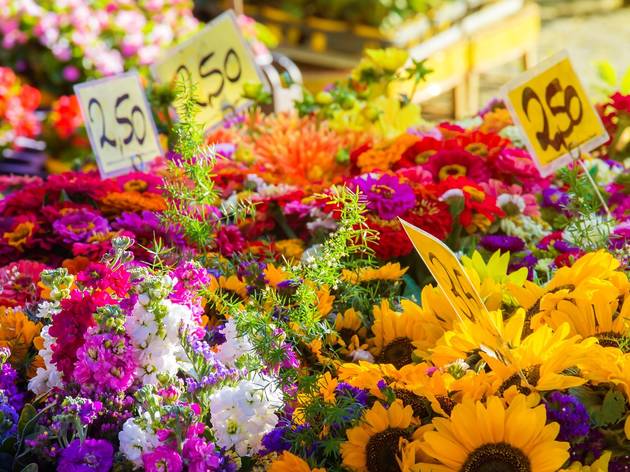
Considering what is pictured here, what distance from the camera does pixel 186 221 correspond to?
137cm

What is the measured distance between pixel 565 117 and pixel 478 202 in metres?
0.29

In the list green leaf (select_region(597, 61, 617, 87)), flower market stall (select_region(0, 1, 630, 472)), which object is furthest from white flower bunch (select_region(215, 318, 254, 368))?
green leaf (select_region(597, 61, 617, 87))

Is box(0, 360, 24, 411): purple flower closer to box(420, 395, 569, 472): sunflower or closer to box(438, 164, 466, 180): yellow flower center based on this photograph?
box(420, 395, 569, 472): sunflower

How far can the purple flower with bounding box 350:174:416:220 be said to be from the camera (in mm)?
1626

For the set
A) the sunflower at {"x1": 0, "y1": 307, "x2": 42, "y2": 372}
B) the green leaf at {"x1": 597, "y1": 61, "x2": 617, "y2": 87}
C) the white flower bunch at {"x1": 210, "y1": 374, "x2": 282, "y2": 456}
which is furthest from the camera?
the green leaf at {"x1": 597, "y1": 61, "x2": 617, "y2": 87}

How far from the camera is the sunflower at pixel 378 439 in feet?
3.33

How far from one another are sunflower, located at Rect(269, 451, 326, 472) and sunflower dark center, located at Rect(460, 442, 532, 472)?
163 mm

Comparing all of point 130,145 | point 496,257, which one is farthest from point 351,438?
point 130,145

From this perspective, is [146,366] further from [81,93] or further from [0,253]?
[81,93]

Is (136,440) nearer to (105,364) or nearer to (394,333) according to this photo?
(105,364)

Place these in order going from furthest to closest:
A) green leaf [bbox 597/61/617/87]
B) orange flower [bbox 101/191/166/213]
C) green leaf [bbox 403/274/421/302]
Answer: green leaf [bbox 597/61/617/87]
orange flower [bbox 101/191/166/213]
green leaf [bbox 403/274/421/302]

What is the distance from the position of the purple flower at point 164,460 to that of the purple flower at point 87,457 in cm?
7

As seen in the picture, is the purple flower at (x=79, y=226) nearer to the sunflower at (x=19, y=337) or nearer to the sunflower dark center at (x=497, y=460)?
the sunflower at (x=19, y=337)

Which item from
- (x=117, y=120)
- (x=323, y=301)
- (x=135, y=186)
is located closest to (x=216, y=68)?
(x=117, y=120)
